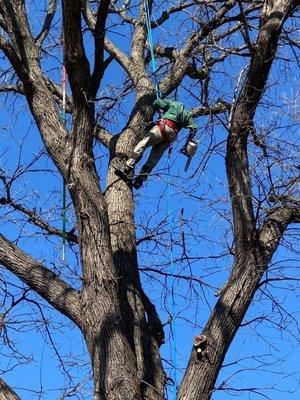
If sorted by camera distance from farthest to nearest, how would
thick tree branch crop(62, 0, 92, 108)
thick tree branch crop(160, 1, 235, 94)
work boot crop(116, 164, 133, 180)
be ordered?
thick tree branch crop(160, 1, 235, 94) < work boot crop(116, 164, 133, 180) < thick tree branch crop(62, 0, 92, 108)

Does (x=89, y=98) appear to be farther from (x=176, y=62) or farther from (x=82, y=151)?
(x=176, y=62)

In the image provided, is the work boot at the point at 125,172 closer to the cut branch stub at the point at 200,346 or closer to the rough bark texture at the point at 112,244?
the rough bark texture at the point at 112,244

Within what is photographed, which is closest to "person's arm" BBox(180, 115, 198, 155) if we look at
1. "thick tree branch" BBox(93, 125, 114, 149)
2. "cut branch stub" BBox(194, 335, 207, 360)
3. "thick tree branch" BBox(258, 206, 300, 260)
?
"thick tree branch" BBox(93, 125, 114, 149)

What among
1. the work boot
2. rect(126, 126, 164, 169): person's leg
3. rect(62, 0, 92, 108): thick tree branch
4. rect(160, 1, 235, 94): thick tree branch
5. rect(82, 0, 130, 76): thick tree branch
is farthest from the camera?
rect(82, 0, 130, 76): thick tree branch

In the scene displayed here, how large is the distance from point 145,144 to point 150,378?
1901 millimetres

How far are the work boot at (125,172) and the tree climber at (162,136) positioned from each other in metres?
0.03

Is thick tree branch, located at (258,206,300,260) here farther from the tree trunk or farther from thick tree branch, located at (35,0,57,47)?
thick tree branch, located at (35,0,57,47)

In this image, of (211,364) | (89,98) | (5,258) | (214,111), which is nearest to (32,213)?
(5,258)

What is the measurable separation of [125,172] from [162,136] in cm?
47

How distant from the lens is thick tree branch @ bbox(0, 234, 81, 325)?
17.1 feet

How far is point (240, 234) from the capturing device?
5.20 metres

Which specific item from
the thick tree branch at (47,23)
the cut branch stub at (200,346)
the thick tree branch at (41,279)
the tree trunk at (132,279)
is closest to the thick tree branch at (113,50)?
the thick tree branch at (47,23)

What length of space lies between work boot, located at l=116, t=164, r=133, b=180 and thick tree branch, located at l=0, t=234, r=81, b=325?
1053mm

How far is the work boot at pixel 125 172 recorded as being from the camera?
6.09 meters
